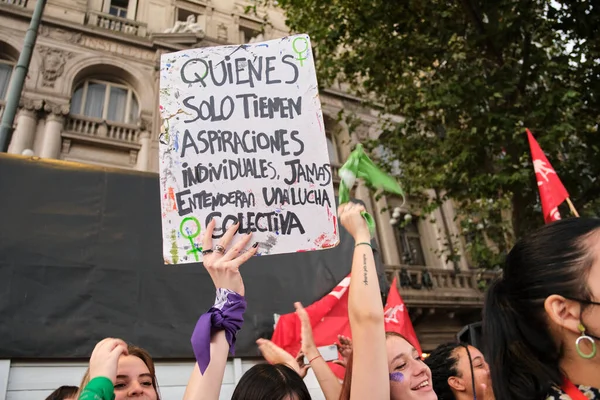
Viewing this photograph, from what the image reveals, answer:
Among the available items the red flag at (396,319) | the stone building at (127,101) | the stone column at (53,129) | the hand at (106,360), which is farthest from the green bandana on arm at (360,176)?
the stone column at (53,129)

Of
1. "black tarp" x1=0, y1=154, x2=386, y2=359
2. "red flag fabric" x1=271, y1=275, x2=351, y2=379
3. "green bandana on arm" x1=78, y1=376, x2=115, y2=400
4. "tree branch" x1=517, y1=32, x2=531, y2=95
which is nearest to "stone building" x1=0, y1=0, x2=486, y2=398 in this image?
"tree branch" x1=517, y1=32, x2=531, y2=95

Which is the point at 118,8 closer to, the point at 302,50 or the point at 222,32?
the point at 222,32

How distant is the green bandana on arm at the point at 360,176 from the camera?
76.9 inches

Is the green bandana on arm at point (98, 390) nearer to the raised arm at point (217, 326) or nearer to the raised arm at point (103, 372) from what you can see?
the raised arm at point (103, 372)

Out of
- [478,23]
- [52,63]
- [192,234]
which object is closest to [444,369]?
[192,234]

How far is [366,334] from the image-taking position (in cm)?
153

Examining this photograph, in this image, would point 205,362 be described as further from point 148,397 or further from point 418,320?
point 418,320

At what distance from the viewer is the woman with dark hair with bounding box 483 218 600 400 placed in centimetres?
117

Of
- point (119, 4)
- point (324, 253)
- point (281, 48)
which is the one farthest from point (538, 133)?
point (119, 4)

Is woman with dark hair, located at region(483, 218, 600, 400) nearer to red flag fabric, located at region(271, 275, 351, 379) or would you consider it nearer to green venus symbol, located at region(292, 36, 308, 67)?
green venus symbol, located at region(292, 36, 308, 67)

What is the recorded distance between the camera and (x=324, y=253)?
5.12 meters

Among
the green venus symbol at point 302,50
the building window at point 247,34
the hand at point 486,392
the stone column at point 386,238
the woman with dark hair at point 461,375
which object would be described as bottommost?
the hand at point 486,392

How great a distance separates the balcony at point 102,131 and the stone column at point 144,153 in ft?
0.47

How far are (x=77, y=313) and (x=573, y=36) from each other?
8939mm
